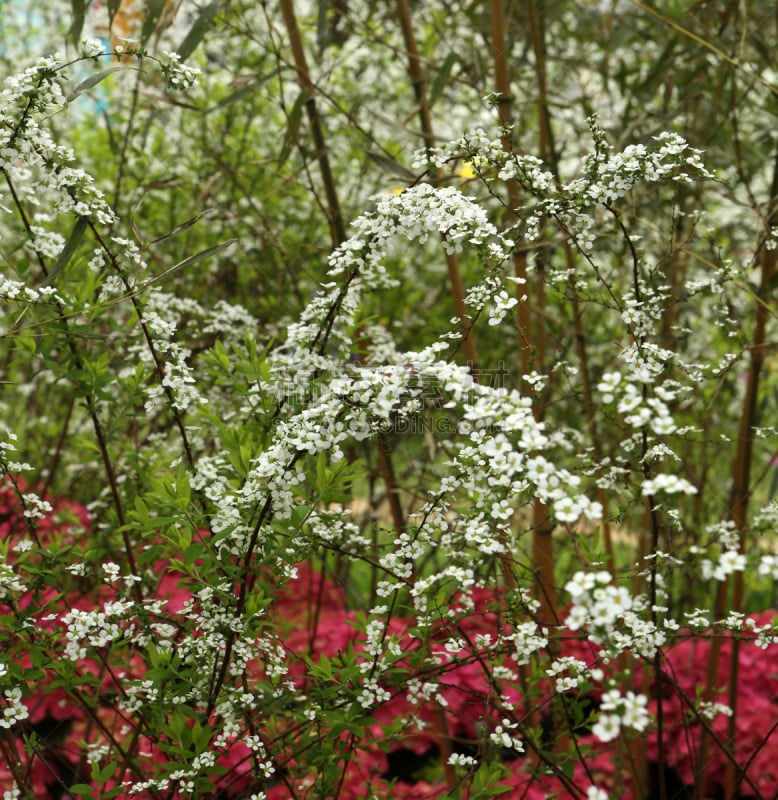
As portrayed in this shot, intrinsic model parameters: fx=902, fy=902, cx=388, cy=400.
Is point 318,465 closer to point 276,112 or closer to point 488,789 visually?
point 488,789

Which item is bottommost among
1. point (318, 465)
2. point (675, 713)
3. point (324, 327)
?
point (675, 713)

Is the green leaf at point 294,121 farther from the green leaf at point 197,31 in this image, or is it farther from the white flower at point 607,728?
the white flower at point 607,728

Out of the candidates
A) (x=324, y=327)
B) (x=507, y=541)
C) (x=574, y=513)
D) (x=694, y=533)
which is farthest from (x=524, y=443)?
(x=694, y=533)

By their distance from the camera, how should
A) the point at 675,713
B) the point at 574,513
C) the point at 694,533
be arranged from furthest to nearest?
the point at 694,533
the point at 675,713
the point at 574,513

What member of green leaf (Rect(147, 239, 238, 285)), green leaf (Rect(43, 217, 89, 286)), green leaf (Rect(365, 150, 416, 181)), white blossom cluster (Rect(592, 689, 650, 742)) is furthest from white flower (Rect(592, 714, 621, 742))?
green leaf (Rect(365, 150, 416, 181))

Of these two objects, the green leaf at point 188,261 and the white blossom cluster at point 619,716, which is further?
the green leaf at point 188,261

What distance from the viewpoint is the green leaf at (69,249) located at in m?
1.24

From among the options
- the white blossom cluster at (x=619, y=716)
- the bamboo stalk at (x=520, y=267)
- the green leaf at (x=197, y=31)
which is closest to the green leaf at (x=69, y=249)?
the green leaf at (x=197, y=31)

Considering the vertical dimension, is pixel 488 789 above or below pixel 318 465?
below

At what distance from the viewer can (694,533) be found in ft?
9.11

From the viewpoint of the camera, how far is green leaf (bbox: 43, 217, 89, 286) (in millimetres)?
1240

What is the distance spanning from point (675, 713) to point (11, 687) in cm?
175

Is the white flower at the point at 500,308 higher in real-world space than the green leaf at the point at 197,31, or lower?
lower

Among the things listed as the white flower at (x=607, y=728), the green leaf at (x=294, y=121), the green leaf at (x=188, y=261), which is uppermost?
the green leaf at (x=294, y=121)
